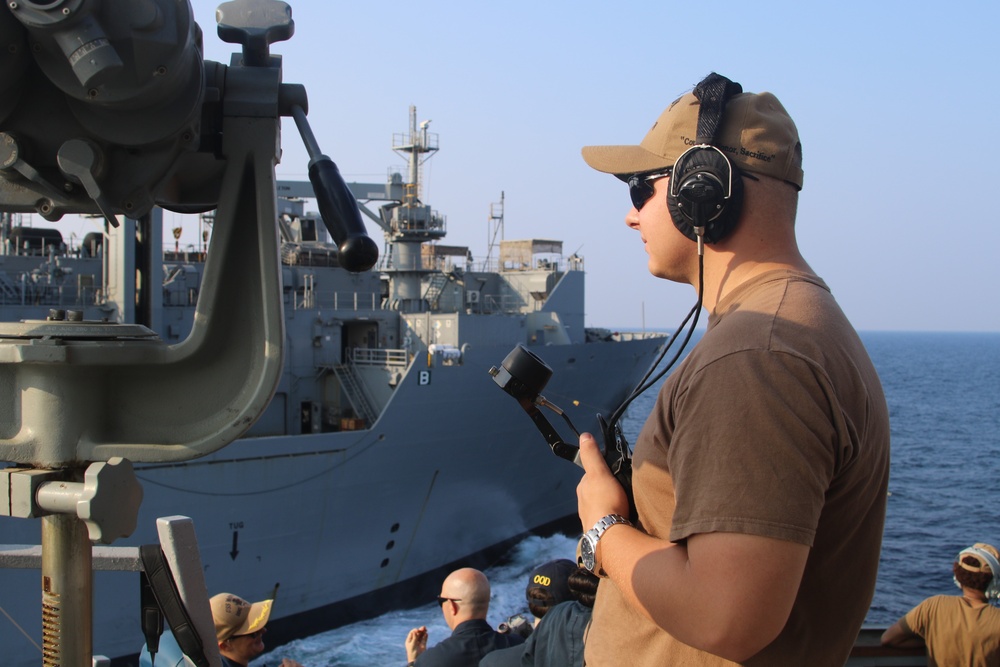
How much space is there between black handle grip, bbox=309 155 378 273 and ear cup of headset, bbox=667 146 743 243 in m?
0.81

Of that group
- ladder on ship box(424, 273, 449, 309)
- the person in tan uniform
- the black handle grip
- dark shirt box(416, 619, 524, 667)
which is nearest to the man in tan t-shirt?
the black handle grip

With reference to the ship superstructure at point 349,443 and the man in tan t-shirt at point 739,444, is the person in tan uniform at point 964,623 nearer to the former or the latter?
the man in tan t-shirt at point 739,444

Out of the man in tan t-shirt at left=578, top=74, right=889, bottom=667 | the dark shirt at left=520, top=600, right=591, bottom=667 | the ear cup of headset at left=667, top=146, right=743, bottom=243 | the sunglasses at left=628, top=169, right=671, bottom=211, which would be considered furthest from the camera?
the dark shirt at left=520, top=600, right=591, bottom=667

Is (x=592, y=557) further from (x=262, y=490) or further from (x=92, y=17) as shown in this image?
(x=262, y=490)

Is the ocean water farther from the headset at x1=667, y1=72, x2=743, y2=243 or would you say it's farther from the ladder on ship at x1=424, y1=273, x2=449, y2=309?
the headset at x1=667, y1=72, x2=743, y2=243

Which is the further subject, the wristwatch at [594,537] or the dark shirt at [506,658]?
the dark shirt at [506,658]

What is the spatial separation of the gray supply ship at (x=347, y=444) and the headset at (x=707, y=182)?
1032 cm

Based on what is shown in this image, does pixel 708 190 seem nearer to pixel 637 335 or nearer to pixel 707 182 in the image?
pixel 707 182

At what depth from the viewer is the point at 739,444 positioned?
1321mm

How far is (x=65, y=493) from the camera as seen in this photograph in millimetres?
1919

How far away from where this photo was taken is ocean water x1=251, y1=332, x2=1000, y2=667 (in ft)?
49.2

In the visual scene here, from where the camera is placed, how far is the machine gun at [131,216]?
182 cm

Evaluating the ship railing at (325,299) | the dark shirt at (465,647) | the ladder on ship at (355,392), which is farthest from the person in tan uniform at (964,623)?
the ship railing at (325,299)

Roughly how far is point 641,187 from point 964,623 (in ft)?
11.7
